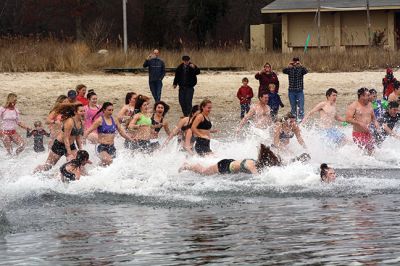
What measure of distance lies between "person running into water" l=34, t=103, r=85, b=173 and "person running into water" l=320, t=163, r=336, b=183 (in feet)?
11.0

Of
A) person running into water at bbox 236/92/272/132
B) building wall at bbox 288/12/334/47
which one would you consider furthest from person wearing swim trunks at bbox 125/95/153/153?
building wall at bbox 288/12/334/47

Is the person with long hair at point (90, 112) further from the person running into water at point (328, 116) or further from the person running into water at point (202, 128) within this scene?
the person running into water at point (328, 116)

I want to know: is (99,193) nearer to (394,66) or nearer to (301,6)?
(394,66)

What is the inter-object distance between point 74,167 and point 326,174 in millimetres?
3414

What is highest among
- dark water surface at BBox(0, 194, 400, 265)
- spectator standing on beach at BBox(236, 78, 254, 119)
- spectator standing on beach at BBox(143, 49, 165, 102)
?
spectator standing on beach at BBox(143, 49, 165, 102)

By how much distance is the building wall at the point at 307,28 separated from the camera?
4338 centimetres

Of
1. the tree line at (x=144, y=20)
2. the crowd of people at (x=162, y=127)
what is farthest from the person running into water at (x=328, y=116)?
the tree line at (x=144, y=20)

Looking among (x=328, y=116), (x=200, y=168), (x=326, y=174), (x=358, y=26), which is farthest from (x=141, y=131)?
(x=358, y=26)

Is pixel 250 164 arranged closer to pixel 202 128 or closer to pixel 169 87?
pixel 202 128

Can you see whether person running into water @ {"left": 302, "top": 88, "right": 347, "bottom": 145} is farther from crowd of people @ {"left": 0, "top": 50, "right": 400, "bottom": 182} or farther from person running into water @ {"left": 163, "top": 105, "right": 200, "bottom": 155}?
person running into water @ {"left": 163, "top": 105, "right": 200, "bottom": 155}

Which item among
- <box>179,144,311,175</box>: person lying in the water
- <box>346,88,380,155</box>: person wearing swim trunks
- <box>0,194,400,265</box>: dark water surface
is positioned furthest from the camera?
<box>346,88,380,155</box>: person wearing swim trunks

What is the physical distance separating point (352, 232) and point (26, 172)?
6718 millimetres

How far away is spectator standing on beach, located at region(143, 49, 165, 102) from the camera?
26.3 meters

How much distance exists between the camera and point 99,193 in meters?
15.6
